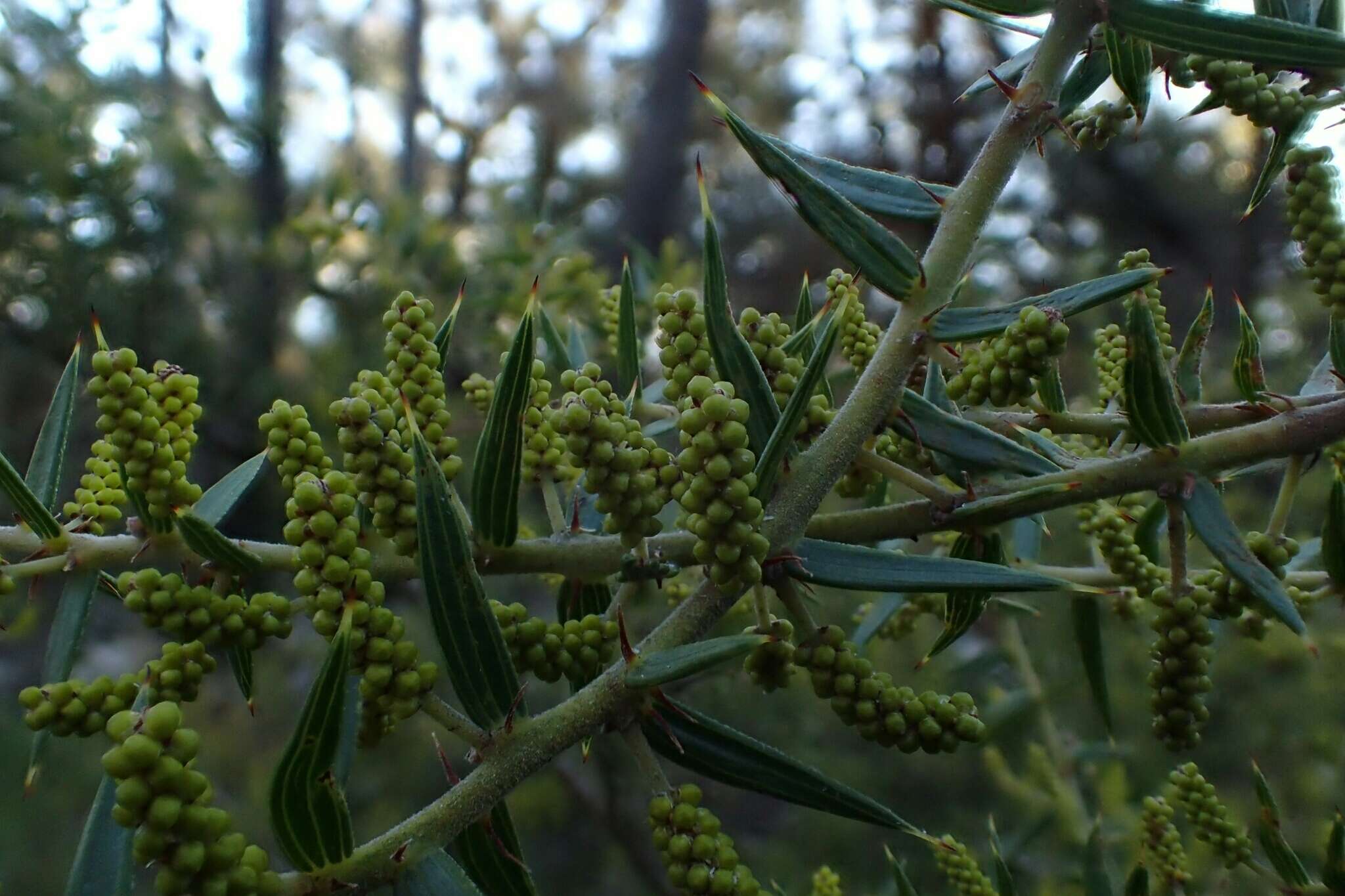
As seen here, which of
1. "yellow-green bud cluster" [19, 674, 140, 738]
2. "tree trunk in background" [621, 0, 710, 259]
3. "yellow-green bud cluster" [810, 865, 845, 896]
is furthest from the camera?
"tree trunk in background" [621, 0, 710, 259]

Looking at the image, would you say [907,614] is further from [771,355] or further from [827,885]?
[771,355]

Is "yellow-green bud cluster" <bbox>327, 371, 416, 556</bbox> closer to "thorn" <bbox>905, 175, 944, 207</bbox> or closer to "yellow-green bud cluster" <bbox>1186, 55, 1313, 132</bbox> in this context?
"thorn" <bbox>905, 175, 944, 207</bbox>

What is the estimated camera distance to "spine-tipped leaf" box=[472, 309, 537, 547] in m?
0.68

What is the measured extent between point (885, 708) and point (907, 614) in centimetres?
54

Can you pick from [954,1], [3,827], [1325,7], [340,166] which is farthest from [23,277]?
[1325,7]

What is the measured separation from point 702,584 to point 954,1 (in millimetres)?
532

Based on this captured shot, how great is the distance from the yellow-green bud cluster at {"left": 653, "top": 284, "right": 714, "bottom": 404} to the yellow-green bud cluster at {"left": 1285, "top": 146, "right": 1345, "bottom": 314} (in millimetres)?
594

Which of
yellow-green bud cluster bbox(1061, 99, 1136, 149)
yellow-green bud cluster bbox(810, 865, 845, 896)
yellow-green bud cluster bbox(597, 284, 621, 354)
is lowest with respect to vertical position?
yellow-green bud cluster bbox(810, 865, 845, 896)

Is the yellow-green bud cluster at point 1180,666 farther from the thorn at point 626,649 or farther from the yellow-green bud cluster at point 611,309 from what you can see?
the yellow-green bud cluster at point 611,309

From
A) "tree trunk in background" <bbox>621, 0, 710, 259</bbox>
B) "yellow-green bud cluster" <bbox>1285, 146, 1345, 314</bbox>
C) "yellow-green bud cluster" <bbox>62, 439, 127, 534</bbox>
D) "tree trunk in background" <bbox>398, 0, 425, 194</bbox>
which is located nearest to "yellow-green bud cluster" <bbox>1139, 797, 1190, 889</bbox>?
"yellow-green bud cluster" <bbox>1285, 146, 1345, 314</bbox>

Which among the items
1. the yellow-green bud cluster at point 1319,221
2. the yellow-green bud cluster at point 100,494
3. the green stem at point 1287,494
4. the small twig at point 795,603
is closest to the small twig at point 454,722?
the small twig at point 795,603

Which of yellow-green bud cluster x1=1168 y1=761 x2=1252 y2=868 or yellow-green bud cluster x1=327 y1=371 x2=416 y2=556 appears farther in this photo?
yellow-green bud cluster x1=1168 y1=761 x2=1252 y2=868

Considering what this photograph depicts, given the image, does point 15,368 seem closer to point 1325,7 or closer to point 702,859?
point 702,859

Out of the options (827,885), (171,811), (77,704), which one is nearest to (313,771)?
(171,811)
